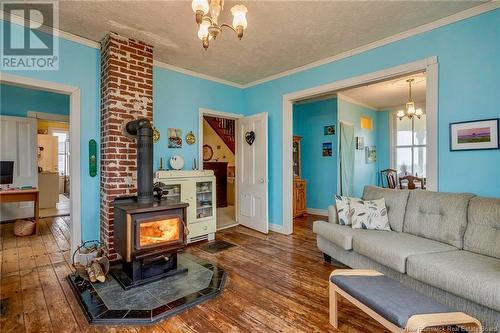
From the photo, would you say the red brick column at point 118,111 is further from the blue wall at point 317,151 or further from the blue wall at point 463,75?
the blue wall at point 317,151

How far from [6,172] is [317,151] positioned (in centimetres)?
646

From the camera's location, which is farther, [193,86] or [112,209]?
[193,86]

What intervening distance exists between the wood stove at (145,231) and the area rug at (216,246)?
2.81ft

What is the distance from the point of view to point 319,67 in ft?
12.8

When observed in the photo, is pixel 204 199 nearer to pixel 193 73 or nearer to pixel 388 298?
pixel 193 73

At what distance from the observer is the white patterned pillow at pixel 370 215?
9.54 feet

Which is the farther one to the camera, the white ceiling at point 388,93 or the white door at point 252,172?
the white ceiling at point 388,93

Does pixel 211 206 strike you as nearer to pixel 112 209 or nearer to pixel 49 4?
pixel 112 209

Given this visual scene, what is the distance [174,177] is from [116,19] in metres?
2.05

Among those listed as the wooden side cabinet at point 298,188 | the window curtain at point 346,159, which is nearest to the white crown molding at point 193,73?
the wooden side cabinet at point 298,188

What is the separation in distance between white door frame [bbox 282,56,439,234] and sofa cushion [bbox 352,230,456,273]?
30.5 inches

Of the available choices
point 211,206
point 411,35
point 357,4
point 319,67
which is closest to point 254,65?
point 319,67

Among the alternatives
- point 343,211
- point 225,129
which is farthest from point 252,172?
point 225,129

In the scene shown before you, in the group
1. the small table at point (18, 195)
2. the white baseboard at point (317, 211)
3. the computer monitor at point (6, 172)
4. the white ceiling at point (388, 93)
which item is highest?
the white ceiling at point (388, 93)
